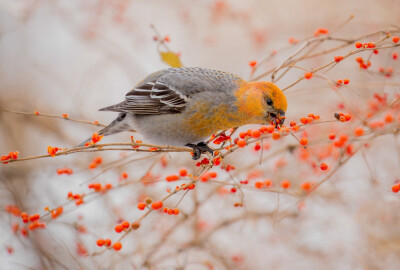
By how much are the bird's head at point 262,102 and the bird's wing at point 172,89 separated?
198 mm

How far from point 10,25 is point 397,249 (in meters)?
4.79

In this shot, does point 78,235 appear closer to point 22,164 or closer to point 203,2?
point 22,164

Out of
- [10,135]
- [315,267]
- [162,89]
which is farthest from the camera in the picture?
[315,267]

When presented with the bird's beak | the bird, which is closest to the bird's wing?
the bird

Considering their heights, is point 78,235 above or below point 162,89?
below

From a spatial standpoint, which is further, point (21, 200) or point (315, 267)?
point (315, 267)

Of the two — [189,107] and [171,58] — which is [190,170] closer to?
[189,107]

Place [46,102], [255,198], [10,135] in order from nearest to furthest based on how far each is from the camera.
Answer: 1. [10,135]
2. [255,198]
3. [46,102]

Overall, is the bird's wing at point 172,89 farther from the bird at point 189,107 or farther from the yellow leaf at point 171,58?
the yellow leaf at point 171,58

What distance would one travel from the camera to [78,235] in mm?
3156

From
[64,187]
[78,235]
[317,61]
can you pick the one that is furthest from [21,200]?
[317,61]

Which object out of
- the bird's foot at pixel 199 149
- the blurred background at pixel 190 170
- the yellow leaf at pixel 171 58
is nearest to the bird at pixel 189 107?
the bird's foot at pixel 199 149

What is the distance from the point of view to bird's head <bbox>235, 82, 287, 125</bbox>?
2783 mm

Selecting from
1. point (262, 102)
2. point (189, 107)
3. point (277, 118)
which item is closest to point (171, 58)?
point (189, 107)
